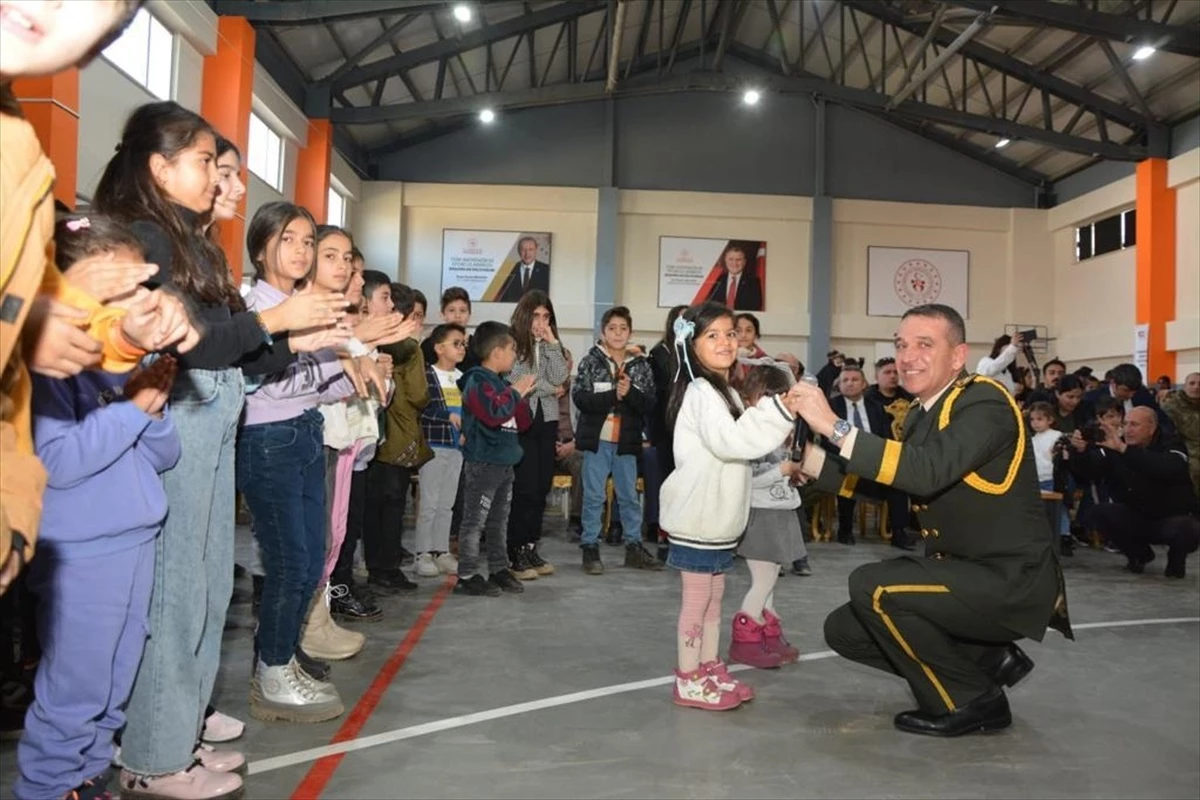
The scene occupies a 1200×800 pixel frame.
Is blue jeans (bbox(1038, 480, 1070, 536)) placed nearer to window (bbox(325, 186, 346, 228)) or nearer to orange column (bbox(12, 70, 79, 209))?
orange column (bbox(12, 70, 79, 209))

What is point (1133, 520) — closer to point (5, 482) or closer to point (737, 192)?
point (5, 482)

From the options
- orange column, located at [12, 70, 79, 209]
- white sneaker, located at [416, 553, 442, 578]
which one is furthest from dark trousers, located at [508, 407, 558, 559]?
orange column, located at [12, 70, 79, 209]

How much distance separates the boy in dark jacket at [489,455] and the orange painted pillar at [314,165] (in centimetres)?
930

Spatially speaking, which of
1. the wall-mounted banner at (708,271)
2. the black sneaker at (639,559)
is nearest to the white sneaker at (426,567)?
the black sneaker at (639,559)

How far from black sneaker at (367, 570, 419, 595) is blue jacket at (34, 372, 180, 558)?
10.1 ft

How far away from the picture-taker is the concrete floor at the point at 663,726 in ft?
8.11

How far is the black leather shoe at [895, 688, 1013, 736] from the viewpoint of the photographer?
9.65 feet

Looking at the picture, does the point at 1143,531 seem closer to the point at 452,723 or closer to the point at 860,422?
the point at 860,422

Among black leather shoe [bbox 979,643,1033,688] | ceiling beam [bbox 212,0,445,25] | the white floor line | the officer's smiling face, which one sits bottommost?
the white floor line

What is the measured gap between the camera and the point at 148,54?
9141 millimetres

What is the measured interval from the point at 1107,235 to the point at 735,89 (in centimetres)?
667

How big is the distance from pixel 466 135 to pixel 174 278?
1545 cm

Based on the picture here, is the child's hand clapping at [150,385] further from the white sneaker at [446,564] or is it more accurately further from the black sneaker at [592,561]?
the black sneaker at [592,561]

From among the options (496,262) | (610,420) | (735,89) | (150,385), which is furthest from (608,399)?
(496,262)
